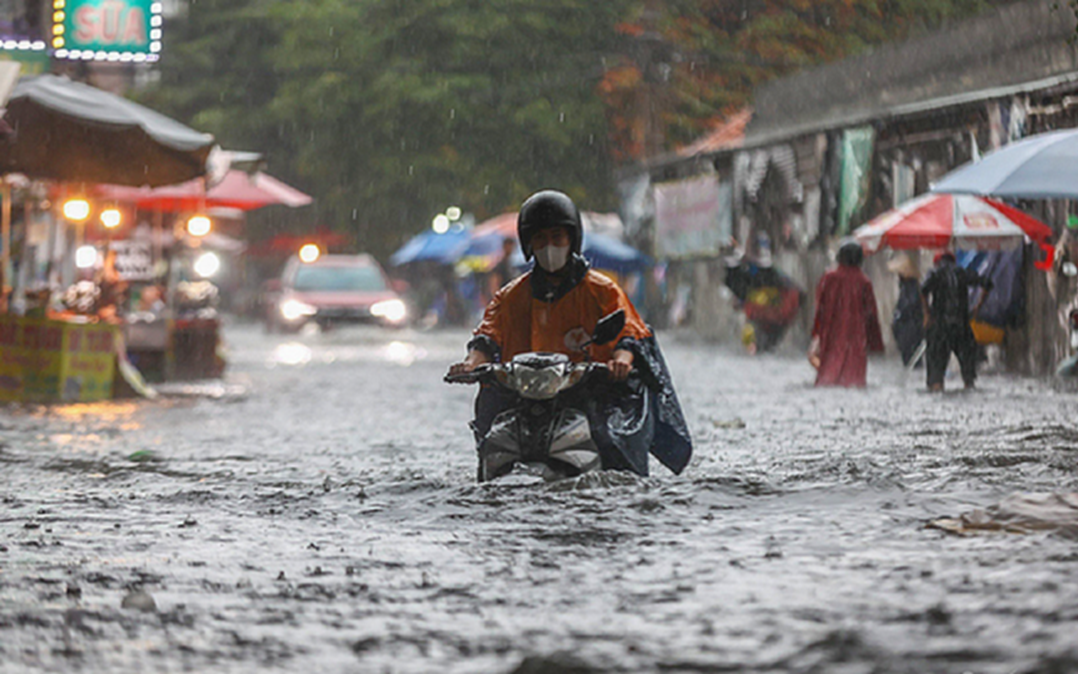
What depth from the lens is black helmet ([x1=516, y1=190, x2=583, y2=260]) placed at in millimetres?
8469

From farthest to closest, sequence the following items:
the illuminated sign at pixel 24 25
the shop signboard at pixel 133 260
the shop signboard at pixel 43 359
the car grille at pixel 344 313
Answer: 1. the car grille at pixel 344 313
2. the shop signboard at pixel 133 260
3. the illuminated sign at pixel 24 25
4. the shop signboard at pixel 43 359

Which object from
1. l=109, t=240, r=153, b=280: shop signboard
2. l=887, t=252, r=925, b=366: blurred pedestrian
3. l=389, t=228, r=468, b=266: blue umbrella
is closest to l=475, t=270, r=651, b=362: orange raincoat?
l=887, t=252, r=925, b=366: blurred pedestrian

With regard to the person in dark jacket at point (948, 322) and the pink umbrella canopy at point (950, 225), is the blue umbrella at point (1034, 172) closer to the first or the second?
the person in dark jacket at point (948, 322)

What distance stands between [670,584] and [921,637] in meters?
1.20

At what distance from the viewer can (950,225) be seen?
19156mm

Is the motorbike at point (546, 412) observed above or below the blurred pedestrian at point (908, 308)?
below

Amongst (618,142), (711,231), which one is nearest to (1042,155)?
(711,231)

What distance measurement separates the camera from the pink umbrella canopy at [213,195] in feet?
67.2

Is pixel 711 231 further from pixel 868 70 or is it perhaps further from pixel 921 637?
pixel 921 637

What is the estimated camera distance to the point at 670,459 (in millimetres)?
8883

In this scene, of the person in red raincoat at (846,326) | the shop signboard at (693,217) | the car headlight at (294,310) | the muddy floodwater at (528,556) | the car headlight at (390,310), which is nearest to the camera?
the muddy floodwater at (528,556)

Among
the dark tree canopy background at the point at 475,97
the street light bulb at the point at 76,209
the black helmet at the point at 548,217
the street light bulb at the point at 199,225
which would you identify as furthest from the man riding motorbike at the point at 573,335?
the dark tree canopy background at the point at 475,97

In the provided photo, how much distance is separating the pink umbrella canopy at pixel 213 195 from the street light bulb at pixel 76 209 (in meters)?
0.62

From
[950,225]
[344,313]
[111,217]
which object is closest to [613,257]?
[344,313]
